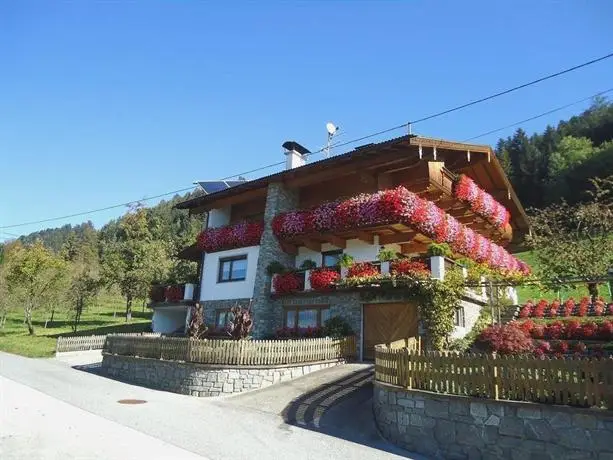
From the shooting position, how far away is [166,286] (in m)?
28.9

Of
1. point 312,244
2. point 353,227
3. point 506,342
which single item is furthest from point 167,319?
point 506,342

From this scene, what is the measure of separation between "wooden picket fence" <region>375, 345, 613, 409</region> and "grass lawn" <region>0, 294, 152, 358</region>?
23969 mm

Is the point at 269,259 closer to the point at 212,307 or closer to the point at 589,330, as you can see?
the point at 212,307

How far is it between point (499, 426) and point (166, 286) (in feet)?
78.7

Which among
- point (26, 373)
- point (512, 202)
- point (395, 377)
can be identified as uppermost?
point (512, 202)

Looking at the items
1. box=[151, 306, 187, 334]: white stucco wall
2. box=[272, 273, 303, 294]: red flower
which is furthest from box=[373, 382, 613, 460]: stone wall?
box=[151, 306, 187, 334]: white stucco wall

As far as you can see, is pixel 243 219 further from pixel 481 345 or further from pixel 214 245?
pixel 481 345

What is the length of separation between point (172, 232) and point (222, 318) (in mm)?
72037

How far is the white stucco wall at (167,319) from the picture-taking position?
2991 cm

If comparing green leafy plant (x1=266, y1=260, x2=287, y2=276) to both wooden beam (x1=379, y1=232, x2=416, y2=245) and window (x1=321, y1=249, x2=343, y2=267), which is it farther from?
wooden beam (x1=379, y1=232, x2=416, y2=245)

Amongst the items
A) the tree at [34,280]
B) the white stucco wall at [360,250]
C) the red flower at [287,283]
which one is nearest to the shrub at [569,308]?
the white stucco wall at [360,250]

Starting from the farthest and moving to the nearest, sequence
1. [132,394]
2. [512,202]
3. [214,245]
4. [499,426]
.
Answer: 1. [512,202]
2. [214,245]
3. [132,394]
4. [499,426]

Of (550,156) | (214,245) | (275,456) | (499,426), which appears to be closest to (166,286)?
(214,245)

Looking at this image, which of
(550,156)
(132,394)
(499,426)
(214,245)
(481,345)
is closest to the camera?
(499,426)
